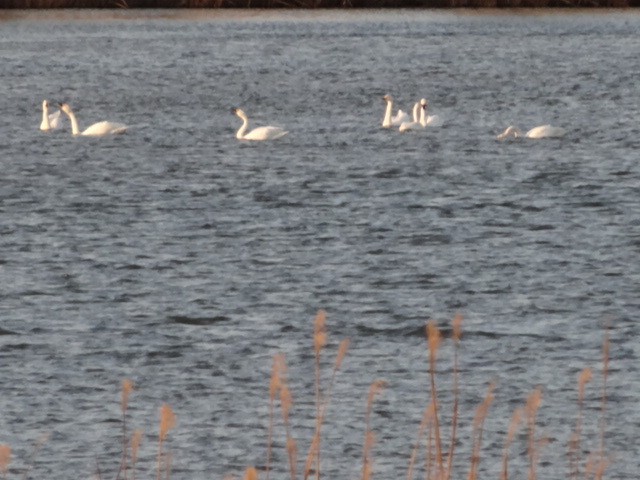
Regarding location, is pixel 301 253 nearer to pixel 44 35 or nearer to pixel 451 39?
pixel 451 39

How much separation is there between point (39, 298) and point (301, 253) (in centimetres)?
273

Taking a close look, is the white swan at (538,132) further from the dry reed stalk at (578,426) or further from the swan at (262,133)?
the dry reed stalk at (578,426)

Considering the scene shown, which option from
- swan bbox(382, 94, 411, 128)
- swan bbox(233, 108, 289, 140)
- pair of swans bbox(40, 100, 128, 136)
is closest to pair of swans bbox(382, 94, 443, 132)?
swan bbox(382, 94, 411, 128)

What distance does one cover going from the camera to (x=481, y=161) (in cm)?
2070

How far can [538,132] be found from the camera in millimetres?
22812

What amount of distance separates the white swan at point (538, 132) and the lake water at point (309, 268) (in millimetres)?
234

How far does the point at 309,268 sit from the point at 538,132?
32.5 feet

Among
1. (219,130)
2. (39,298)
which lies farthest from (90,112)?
(39,298)

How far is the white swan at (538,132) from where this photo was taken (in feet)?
74.9

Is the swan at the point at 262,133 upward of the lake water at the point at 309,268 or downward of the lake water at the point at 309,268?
upward

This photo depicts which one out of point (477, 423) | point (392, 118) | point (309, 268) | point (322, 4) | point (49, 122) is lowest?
point (309, 268)

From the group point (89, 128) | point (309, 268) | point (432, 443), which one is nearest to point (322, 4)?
point (89, 128)

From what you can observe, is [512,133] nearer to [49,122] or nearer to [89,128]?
[89,128]

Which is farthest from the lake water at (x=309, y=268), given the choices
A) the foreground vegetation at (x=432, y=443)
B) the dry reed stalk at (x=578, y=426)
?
the dry reed stalk at (x=578, y=426)
